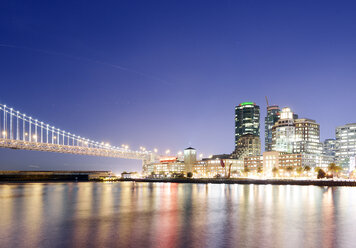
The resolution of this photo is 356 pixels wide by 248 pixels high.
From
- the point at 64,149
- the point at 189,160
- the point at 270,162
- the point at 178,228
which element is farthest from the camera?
the point at 189,160

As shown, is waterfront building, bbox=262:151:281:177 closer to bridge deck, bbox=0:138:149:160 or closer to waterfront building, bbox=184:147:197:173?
waterfront building, bbox=184:147:197:173

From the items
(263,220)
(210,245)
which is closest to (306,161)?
(263,220)

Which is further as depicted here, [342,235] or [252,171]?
[252,171]

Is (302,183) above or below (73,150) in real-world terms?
below

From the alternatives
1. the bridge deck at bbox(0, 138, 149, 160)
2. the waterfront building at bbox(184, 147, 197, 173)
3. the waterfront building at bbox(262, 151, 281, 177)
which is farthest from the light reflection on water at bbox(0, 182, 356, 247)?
the waterfront building at bbox(262, 151, 281, 177)

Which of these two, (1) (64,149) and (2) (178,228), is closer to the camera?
(2) (178,228)

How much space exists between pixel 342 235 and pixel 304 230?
238 centimetres

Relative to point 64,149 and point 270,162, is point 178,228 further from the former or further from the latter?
point 270,162

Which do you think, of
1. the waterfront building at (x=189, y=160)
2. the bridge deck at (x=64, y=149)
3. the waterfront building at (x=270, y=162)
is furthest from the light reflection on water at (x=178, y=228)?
the waterfront building at (x=270, y=162)

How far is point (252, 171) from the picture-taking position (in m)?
193

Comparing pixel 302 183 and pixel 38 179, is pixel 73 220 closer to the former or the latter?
pixel 302 183

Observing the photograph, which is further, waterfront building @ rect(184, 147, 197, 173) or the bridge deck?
waterfront building @ rect(184, 147, 197, 173)

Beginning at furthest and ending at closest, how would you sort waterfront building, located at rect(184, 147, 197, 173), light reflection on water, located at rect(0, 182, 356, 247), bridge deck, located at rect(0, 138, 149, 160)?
waterfront building, located at rect(184, 147, 197, 173), bridge deck, located at rect(0, 138, 149, 160), light reflection on water, located at rect(0, 182, 356, 247)

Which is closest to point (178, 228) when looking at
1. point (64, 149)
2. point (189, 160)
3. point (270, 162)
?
point (64, 149)
